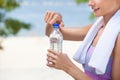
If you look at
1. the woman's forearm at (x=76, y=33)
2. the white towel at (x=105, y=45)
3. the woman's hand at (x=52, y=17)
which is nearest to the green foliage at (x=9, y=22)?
the woman's forearm at (x=76, y=33)

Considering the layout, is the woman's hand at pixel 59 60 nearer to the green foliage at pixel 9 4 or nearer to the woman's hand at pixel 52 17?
the woman's hand at pixel 52 17

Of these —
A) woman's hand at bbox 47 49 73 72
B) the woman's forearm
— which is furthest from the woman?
the woman's forearm

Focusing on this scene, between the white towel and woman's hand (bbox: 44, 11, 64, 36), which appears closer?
the white towel

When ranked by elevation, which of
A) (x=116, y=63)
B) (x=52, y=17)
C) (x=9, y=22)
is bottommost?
(x=9, y=22)

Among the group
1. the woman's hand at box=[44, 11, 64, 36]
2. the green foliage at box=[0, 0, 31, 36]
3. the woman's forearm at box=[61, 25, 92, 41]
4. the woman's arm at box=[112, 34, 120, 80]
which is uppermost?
the woman's hand at box=[44, 11, 64, 36]

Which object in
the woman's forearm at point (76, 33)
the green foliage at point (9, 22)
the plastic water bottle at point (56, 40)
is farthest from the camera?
the green foliage at point (9, 22)

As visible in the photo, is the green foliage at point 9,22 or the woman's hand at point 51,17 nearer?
the woman's hand at point 51,17

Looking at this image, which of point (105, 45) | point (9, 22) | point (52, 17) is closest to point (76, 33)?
point (52, 17)

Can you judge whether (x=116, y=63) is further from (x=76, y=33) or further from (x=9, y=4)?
(x=9, y=4)

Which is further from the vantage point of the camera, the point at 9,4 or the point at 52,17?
the point at 9,4

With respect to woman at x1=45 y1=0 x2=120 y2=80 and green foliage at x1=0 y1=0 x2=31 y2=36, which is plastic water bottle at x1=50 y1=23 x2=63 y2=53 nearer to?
woman at x1=45 y1=0 x2=120 y2=80

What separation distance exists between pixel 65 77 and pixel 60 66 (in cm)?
211

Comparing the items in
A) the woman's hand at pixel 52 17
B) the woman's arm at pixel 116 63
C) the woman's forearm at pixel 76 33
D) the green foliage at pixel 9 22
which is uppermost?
the woman's hand at pixel 52 17

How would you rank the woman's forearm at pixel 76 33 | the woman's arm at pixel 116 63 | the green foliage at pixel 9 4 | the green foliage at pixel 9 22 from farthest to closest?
the green foliage at pixel 9 22 → the green foliage at pixel 9 4 → the woman's forearm at pixel 76 33 → the woman's arm at pixel 116 63
